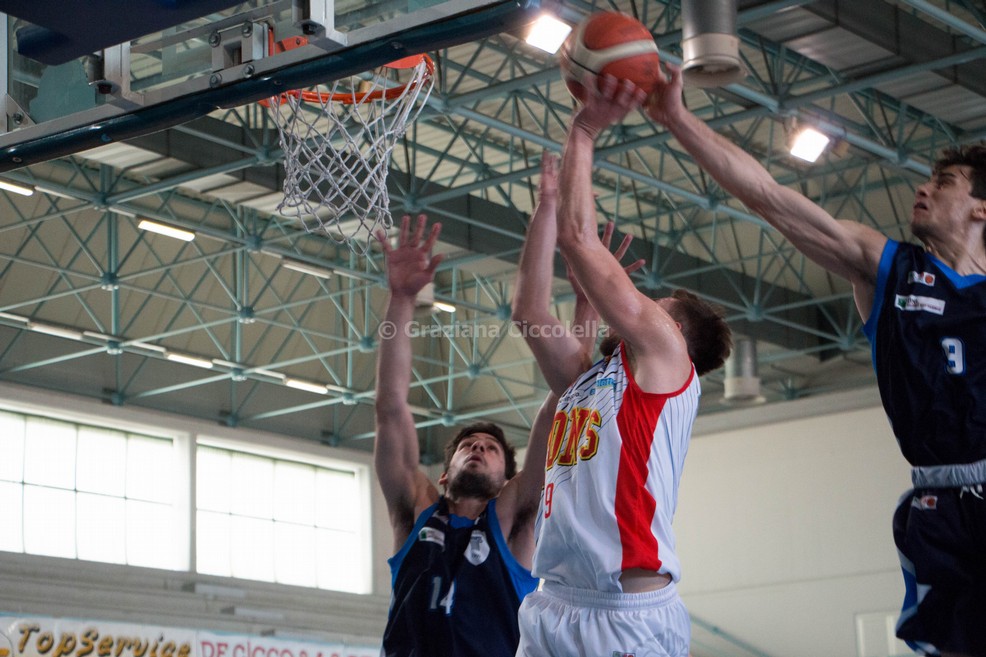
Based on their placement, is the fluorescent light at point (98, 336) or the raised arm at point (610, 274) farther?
the fluorescent light at point (98, 336)

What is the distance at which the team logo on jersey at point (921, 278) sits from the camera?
Result: 13.8ft

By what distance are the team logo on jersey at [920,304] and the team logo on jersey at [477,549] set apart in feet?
7.72

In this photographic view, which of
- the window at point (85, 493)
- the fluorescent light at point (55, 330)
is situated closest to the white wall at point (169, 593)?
the window at point (85, 493)

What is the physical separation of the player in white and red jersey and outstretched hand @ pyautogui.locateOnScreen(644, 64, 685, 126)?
0.34 ft

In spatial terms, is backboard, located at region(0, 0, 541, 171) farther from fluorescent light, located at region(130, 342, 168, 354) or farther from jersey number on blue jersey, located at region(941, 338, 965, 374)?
fluorescent light, located at region(130, 342, 168, 354)

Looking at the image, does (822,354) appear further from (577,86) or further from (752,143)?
(577,86)

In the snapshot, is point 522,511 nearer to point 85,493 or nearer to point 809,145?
point 809,145

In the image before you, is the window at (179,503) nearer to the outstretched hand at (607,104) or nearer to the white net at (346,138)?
the white net at (346,138)

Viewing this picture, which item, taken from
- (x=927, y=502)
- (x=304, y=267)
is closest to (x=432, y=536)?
(x=927, y=502)

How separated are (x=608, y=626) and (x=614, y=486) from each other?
16.8 inches

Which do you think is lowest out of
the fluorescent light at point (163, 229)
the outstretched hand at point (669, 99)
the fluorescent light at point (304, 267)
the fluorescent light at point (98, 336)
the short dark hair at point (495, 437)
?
the short dark hair at point (495, 437)

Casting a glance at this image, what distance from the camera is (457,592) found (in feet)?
19.2

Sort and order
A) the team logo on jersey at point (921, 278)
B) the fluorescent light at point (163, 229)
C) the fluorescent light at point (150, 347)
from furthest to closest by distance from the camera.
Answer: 1. the fluorescent light at point (150, 347)
2. the fluorescent light at point (163, 229)
3. the team logo on jersey at point (921, 278)

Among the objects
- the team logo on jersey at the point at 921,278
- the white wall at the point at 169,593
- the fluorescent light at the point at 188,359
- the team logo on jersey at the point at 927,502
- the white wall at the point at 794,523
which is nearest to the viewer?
the team logo on jersey at the point at 927,502
